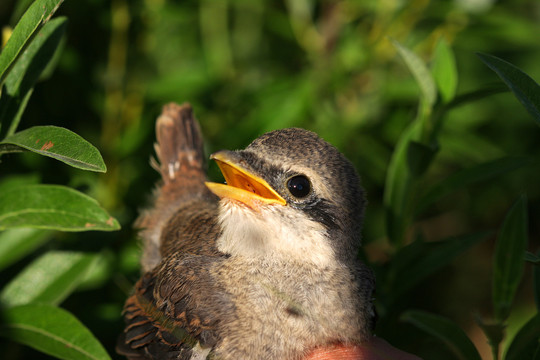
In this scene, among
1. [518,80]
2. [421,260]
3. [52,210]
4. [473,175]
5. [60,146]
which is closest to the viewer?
[60,146]

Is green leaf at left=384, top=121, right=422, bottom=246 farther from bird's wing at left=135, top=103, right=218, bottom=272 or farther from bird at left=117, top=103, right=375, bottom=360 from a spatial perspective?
bird's wing at left=135, top=103, right=218, bottom=272

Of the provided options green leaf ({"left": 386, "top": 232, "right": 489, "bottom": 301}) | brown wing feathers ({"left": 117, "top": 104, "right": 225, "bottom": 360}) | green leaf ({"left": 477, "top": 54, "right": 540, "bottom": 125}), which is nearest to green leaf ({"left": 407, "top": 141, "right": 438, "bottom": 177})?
green leaf ({"left": 386, "top": 232, "right": 489, "bottom": 301})

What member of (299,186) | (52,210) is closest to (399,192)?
(299,186)

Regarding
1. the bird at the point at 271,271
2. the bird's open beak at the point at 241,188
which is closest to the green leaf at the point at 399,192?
the bird at the point at 271,271

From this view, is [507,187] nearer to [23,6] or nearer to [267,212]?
[267,212]

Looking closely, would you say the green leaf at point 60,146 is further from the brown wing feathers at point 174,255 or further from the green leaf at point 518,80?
the green leaf at point 518,80

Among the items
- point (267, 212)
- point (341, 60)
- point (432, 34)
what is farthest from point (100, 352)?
point (432, 34)

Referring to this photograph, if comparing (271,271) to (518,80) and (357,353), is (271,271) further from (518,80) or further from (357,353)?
(518,80)
